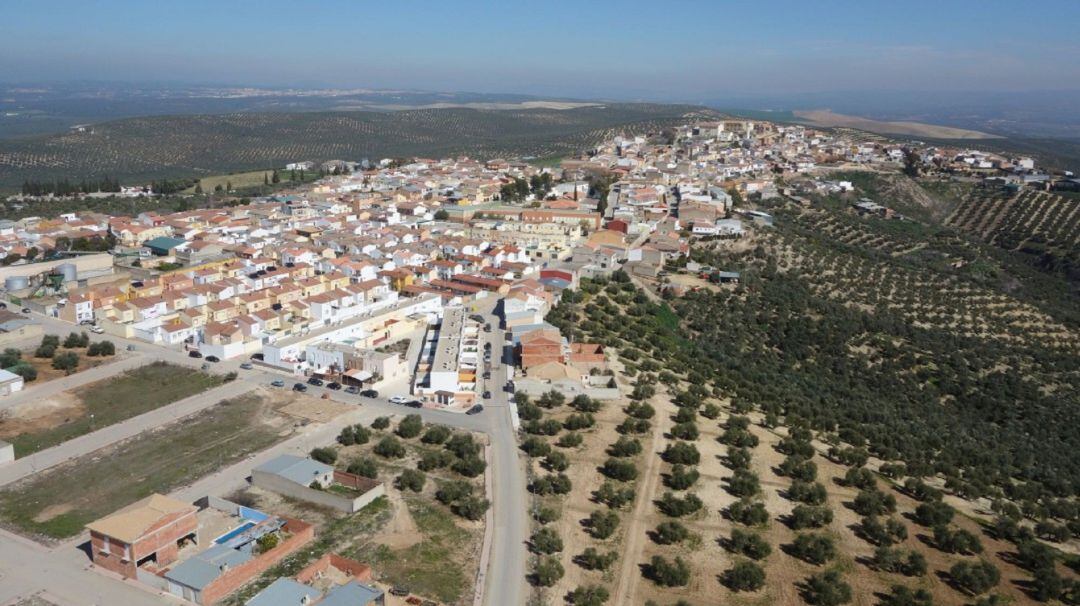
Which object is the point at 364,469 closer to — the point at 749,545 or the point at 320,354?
the point at 320,354

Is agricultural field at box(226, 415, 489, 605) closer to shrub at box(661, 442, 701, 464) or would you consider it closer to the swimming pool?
the swimming pool

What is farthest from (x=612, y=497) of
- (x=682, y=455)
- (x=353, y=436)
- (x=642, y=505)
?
(x=353, y=436)

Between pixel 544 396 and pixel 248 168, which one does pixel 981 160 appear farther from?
pixel 248 168

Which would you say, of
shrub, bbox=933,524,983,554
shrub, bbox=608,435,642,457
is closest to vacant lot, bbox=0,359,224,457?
shrub, bbox=608,435,642,457

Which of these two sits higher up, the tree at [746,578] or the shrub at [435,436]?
the shrub at [435,436]

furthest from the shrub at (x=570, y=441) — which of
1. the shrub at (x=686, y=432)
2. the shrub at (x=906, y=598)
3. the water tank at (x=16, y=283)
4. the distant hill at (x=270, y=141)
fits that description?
the distant hill at (x=270, y=141)

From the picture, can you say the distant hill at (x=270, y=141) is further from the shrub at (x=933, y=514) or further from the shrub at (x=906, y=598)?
the shrub at (x=906, y=598)
